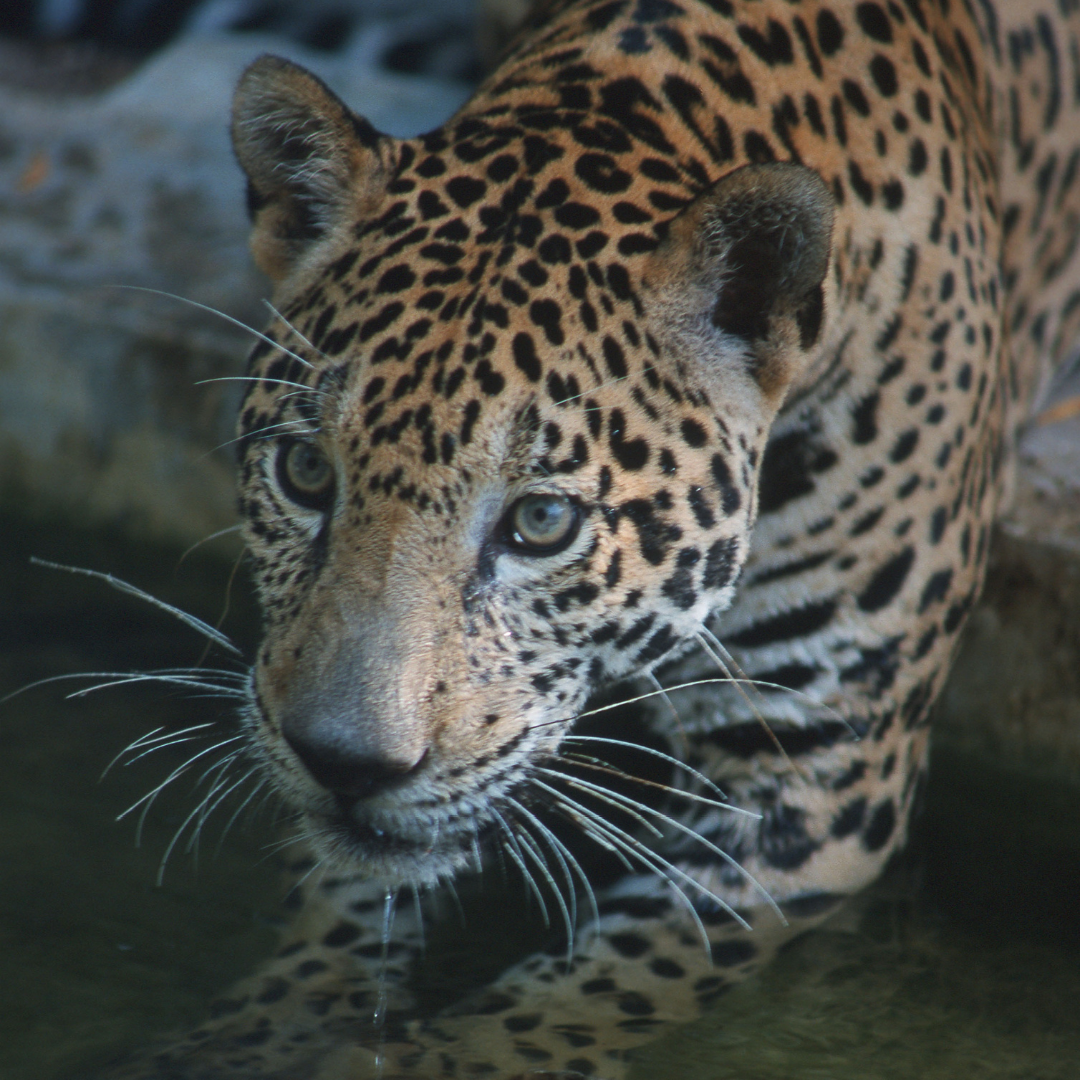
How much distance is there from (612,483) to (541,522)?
0.18 metres

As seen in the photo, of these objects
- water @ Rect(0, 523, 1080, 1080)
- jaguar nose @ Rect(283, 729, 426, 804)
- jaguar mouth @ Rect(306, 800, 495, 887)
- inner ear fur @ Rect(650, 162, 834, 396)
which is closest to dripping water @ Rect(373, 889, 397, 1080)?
water @ Rect(0, 523, 1080, 1080)

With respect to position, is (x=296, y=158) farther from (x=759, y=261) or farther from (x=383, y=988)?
(x=383, y=988)

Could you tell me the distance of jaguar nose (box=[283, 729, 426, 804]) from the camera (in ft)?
10.1

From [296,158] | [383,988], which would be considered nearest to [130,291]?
[296,158]

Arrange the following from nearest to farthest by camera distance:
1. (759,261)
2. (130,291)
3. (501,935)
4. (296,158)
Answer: (759,261)
(296,158)
(501,935)
(130,291)

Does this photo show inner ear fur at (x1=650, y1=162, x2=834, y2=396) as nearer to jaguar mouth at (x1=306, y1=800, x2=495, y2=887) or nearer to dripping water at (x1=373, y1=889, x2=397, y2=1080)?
jaguar mouth at (x1=306, y1=800, x2=495, y2=887)

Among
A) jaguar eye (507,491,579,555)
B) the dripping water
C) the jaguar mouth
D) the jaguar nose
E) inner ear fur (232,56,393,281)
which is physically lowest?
the dripping water

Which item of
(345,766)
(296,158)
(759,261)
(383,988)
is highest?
(296,158)

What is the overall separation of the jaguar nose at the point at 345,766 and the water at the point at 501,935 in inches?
44.3

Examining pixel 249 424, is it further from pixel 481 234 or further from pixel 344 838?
pixel 344 838

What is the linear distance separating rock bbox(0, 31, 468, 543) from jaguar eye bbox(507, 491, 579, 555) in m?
2.93

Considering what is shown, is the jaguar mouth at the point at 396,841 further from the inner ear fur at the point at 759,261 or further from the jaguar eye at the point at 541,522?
the inner ear fur at the point at 759,261

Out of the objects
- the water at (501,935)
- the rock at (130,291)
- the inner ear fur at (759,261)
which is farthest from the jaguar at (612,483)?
the rock at (130,291)

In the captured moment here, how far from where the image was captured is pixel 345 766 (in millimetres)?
3104
